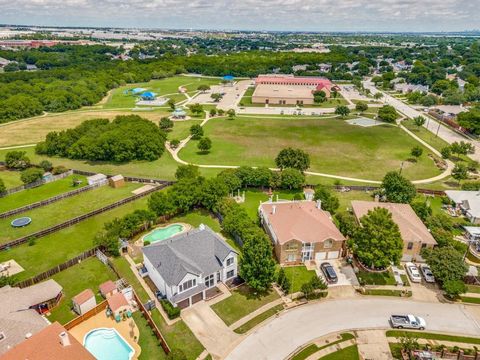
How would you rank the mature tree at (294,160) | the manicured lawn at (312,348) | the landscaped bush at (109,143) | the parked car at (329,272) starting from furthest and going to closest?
the landscaped bush at (109,143) → the mature tree at (294,160) → the parked car at (329,272) → the manicured lawn at (312,348)

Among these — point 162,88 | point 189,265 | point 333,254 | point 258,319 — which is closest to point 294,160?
point 333,254

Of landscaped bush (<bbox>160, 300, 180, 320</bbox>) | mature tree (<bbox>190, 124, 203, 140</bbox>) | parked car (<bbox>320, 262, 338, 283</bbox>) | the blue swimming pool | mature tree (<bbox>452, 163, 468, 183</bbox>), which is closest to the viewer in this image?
the blue swimming pool

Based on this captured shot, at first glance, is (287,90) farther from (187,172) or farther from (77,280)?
(77,280)

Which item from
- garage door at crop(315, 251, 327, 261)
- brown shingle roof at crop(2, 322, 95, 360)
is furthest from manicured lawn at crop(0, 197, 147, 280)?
garage door at crop(315, 251, 327, 261)

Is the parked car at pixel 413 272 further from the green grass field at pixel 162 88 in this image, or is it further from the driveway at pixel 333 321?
the green grass field at pixel 162 88

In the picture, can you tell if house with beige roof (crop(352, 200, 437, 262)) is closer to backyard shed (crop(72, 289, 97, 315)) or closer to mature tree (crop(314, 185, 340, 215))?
mature tree (crop(314, 185, 340, 215))

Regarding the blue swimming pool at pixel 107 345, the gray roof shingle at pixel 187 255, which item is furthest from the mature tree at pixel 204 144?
the blue swimming pool at pixel 107 345
